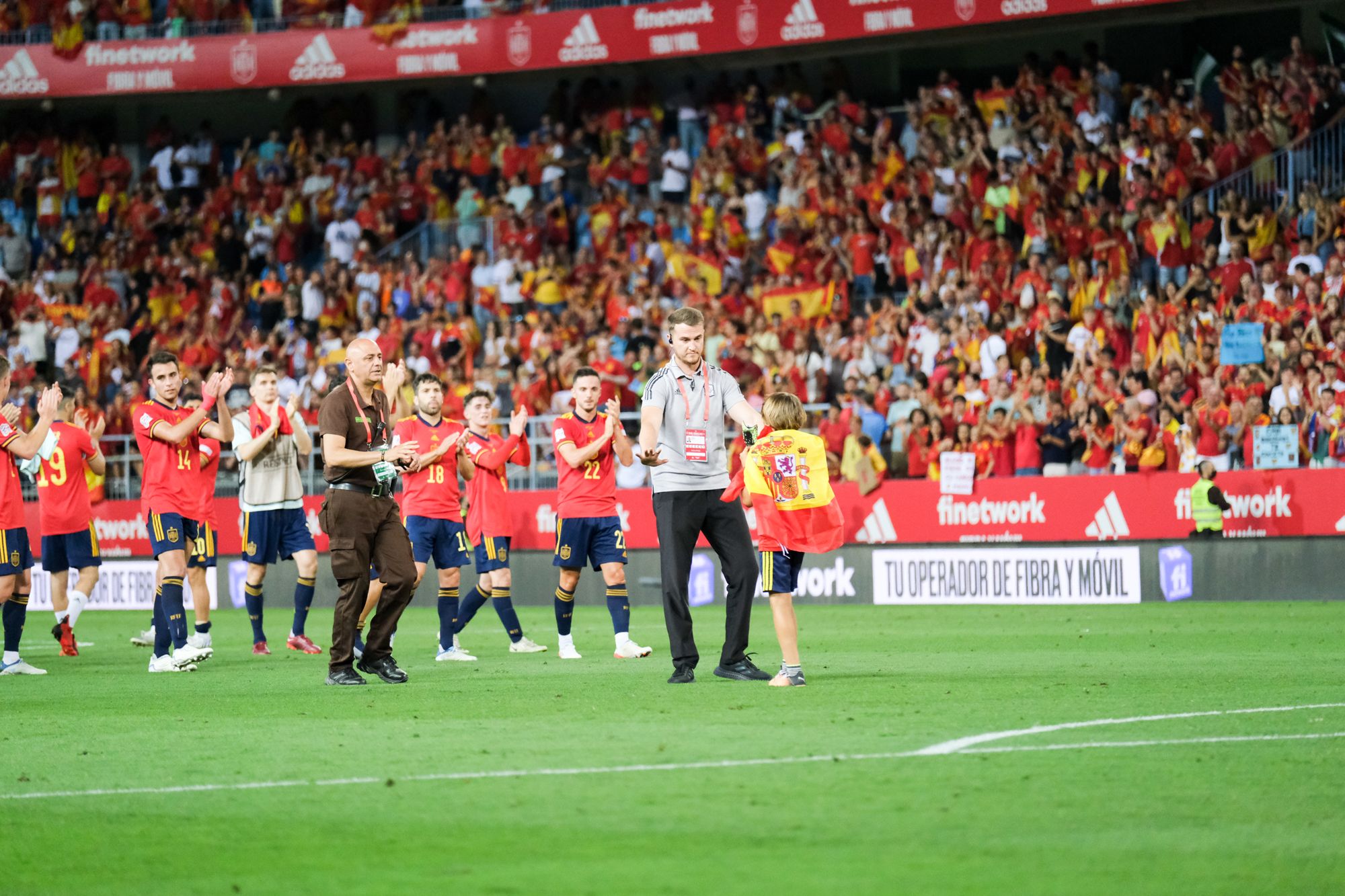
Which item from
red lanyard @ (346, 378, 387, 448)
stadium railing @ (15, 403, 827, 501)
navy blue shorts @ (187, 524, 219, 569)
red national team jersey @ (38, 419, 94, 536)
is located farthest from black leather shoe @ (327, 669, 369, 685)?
stadium railing @ (15, 403, 827, 501)

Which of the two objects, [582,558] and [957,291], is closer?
[582,558]

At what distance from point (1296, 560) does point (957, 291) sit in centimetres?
734

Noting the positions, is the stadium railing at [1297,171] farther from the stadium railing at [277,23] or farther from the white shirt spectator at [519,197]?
the white shirt spectator at [519,197]

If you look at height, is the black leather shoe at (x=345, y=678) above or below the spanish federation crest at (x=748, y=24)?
below

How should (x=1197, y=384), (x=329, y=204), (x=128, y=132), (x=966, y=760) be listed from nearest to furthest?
(x=966, y=760) → (x=1197, y=384) → (x=329, y=204) → (x=128, y=132)

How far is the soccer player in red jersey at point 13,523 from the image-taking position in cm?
1332

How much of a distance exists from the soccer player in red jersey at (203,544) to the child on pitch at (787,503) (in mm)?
5386

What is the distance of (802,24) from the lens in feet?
98.2

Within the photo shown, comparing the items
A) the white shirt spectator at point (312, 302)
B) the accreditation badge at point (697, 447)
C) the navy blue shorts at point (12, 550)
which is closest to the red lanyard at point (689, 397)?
the accreditation badge at point (697, 447)

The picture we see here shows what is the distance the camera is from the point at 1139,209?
2550 centimetres

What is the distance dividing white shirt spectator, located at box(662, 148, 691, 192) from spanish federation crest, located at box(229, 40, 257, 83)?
864cm

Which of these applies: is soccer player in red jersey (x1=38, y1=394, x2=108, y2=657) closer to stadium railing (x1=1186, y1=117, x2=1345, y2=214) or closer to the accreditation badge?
the accreditation badge

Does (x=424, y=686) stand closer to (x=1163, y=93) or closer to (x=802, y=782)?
(x=802, y=782)

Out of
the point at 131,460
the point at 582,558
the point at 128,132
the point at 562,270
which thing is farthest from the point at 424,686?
Result: the point at 128,132
